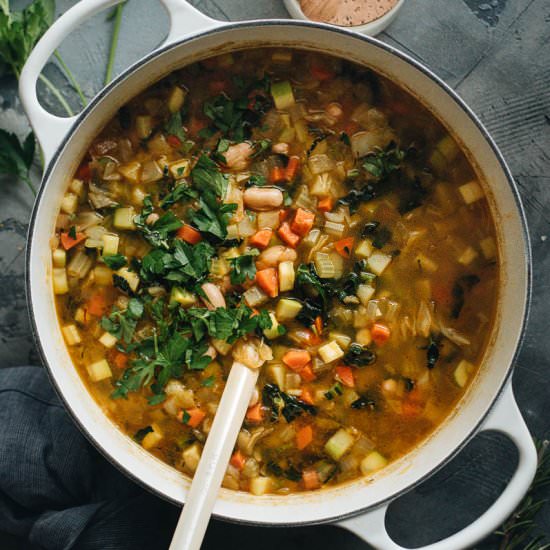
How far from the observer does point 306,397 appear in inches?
102

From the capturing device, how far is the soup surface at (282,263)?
2.56 meters

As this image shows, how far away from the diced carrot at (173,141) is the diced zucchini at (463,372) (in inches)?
53.5

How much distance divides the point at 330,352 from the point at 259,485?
58 centimetres

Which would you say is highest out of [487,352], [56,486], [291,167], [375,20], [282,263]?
[375,20]

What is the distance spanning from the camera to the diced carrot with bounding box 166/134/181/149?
258 centimetres

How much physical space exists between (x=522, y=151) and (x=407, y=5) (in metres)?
0.77

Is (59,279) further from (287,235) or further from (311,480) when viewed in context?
(311,480)

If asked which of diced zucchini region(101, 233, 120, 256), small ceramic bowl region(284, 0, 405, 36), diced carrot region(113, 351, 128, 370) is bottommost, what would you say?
diced carrot region(113, 351, 128, 370)

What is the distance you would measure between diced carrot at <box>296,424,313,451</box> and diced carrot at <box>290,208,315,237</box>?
0.73 m

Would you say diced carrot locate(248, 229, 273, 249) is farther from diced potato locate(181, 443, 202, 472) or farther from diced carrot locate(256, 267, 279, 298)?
diced potato locate(181, 443, 202, 472)

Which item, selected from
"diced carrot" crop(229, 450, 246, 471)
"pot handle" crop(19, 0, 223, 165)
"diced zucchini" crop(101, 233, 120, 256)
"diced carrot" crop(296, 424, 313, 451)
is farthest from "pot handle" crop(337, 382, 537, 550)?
"pot handle" crop(19, 0, 223, 165)

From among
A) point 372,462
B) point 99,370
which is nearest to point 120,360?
point 99,370

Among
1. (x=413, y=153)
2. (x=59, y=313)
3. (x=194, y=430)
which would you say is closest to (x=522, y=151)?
(x=413, y=153)

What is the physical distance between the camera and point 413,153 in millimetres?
2605
